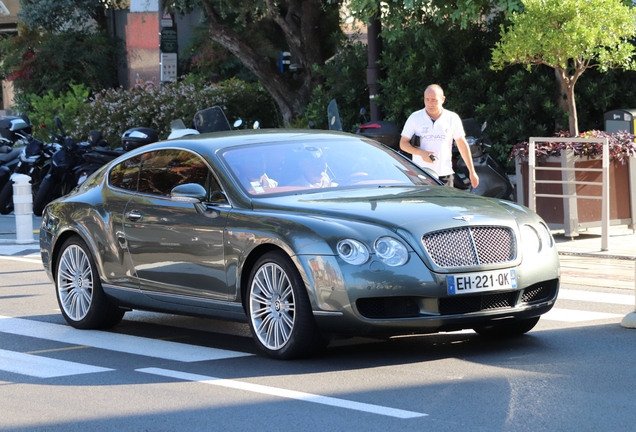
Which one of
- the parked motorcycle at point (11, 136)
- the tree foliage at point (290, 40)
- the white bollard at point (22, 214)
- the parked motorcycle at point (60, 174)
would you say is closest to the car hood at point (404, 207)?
the white bollard at point (22, 214)

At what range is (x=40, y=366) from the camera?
26.3 ft

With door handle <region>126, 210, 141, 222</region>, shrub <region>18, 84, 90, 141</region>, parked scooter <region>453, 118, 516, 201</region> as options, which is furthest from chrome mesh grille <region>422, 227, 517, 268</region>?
shrub <region>18, 84, 90, 141</region>

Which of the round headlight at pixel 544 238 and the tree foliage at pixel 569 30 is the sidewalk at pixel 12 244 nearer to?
the tree foliage at pixel 569 30

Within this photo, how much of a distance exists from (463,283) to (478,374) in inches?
22.9

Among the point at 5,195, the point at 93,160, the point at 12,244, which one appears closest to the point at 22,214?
the point at 12,244

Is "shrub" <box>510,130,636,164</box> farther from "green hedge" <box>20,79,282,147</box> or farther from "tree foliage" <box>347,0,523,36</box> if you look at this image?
"green hedge" <box>20,79,282,147</box>

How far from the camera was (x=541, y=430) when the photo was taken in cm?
577

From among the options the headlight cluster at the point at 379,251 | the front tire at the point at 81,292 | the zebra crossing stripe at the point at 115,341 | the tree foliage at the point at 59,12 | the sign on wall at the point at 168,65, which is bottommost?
the zebra crossing stripe at the point at 115,341

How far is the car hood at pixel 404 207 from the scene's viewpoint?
24.8 ft

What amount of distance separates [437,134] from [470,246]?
4035 mm

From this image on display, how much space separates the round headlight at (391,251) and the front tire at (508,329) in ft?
→ 3.90

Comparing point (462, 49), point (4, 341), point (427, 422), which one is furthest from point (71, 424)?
point (462, 49)

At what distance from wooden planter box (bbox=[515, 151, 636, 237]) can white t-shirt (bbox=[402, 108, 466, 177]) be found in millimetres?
3158

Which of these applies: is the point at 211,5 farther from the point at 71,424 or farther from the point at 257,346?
the point at 71,424
